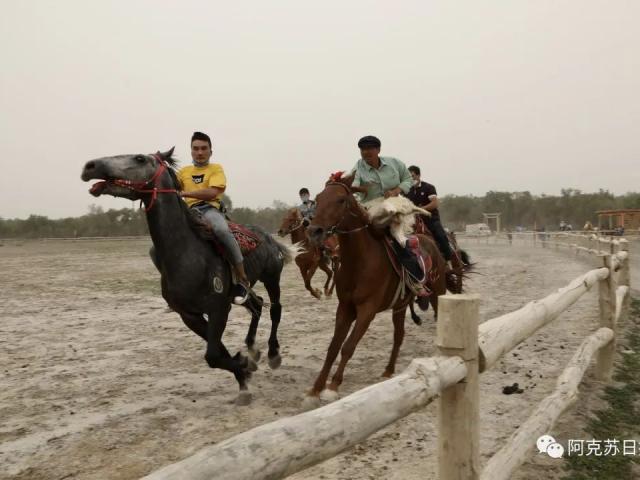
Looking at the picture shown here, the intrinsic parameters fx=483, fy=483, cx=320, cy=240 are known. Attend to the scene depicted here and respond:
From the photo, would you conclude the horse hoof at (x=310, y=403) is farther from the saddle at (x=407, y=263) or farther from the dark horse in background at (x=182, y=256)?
the saddle at (x=407, y=263)

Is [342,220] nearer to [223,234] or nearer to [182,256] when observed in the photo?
[223,234]

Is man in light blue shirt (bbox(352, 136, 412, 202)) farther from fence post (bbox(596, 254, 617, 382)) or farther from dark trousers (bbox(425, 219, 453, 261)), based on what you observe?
fence post (bbox(596, 254, 617, 382))

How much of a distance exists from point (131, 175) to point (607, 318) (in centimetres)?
560

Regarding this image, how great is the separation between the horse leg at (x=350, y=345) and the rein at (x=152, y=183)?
224 centimetres

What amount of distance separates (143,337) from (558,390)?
634 centimetres

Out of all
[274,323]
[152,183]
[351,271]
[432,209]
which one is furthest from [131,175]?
[432,209]

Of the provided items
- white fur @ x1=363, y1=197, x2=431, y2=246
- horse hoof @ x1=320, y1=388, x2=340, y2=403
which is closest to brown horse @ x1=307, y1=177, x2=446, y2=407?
horse hoof @ x1=320, y1=388, x2=340, y2=403

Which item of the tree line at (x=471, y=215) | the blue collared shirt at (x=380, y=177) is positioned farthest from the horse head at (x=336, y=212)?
the tree line at (x=471, y=215)

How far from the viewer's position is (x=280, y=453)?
1.34 m

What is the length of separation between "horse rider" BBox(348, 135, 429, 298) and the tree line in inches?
1967

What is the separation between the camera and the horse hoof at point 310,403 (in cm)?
446

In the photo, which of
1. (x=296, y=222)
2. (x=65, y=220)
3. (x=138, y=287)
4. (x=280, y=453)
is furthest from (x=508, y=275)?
(x=65, y=220)

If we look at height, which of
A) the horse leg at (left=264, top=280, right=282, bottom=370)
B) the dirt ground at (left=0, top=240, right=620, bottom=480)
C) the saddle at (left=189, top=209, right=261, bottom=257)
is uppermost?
the saddle at (left=189, top=209, right=261, bottom=257)

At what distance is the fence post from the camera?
5.31m
